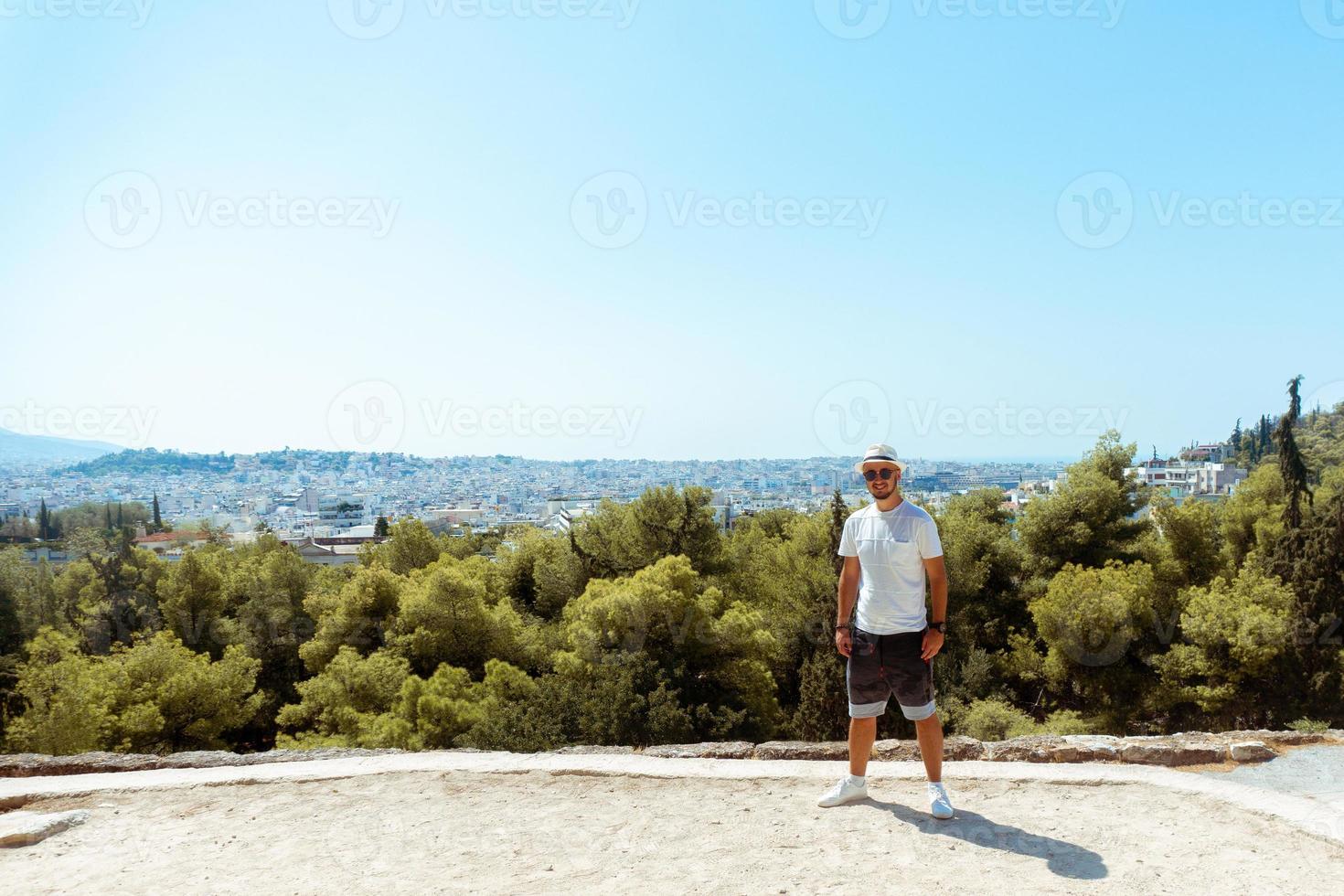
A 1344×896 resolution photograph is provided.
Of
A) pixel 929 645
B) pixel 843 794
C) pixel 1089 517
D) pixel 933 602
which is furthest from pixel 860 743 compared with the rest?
pixel 1089 517

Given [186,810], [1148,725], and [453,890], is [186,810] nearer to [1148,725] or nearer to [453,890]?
[453,890]

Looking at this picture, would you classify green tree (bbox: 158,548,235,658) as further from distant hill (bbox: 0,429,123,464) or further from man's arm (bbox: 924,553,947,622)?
distant hill (bbox: 0,429,123,464)

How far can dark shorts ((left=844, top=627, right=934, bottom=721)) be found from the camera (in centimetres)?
427

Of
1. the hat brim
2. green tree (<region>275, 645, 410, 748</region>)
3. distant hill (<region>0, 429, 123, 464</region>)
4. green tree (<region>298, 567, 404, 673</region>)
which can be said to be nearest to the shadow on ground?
the hat brim

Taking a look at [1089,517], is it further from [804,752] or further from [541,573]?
[804,752]

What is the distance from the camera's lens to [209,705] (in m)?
20.9

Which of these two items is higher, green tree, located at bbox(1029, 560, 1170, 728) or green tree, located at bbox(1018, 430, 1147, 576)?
green tree, located at bbox(1018, 430, 1147, 576)

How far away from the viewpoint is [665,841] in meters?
4.09

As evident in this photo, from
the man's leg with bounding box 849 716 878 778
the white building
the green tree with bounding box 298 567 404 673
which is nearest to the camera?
the man's leg with bounding box 849 716 878 778

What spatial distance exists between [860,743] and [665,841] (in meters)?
1.23

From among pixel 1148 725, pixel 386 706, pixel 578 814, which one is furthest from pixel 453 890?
pixel 1148 725

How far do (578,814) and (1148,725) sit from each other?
21666 millimetres

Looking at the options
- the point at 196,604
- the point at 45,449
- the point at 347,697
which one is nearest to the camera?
the point at 347,697


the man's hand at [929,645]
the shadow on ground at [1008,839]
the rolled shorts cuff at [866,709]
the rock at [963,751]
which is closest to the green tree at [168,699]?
the rock at [963,751]
